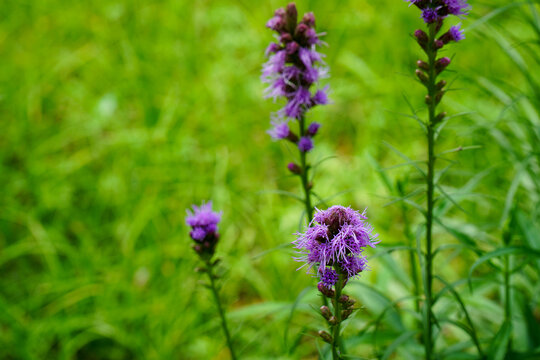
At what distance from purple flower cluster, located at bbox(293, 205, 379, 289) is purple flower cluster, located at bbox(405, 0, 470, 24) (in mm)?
701

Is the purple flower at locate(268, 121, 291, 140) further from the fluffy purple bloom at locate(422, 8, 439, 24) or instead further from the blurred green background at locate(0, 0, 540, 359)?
the fluffy purple bloom at locate(422, 8, 439, 24)

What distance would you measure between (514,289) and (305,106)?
1.45m

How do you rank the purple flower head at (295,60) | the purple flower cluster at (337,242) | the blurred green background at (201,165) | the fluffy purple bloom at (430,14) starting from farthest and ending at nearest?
the blurred green background at (201,165) → the purple flower head at (295,60) → the fluffy purple bloom at (430,14) → the purple flower cluster at (337,242)

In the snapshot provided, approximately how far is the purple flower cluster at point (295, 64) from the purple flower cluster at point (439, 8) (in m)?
0.44

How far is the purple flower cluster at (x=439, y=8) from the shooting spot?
4.82 feet

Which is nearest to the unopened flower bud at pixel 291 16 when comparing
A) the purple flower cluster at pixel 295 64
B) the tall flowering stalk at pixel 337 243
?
the purple flower cluster at pixel 295 64

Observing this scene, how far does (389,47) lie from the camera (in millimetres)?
4414

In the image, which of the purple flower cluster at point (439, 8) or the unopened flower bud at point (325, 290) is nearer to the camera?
the unopened flower bud at point (325, 290)

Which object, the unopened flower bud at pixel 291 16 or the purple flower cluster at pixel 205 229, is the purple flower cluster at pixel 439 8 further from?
the purple flower cluster at pixel 205 229

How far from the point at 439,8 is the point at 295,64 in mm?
573

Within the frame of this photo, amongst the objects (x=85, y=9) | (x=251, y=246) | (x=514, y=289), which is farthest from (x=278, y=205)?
(x=85, y=9)

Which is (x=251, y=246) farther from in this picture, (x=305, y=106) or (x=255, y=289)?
(x=305, y=106)

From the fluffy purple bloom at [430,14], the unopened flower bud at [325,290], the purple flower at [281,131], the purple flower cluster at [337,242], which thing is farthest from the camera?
the purple flower at [281,131]

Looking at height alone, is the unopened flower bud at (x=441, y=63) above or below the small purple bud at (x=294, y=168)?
above
